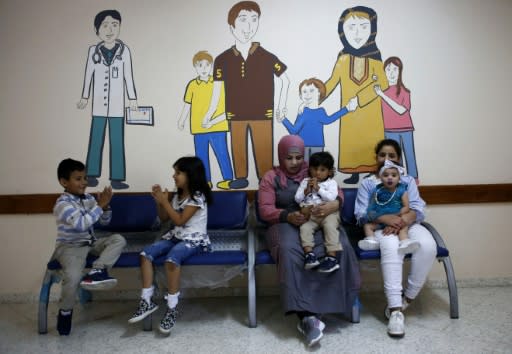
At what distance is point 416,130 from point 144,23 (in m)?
2.29

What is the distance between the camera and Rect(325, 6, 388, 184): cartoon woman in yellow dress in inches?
112

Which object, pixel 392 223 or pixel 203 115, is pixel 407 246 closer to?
pixel 392 223

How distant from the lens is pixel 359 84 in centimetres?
286

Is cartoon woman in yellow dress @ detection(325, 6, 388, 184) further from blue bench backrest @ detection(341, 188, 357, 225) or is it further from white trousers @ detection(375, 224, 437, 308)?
white trousers @ detection(375, 224, 437, 308)

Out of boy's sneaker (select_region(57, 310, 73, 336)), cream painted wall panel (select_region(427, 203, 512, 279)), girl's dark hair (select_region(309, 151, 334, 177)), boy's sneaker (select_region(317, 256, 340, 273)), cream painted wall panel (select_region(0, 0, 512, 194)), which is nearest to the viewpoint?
boy's sneaker (select_region(317, 256, 340, 273))

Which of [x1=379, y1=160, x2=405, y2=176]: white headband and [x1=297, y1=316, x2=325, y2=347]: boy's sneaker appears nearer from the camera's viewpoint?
[x1=297, y1=316, x2=325, y2=347]: boy's sneaker

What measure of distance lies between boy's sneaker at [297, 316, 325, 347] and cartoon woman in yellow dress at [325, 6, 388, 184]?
3.96ft

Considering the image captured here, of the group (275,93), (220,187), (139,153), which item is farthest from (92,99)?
(275,93)

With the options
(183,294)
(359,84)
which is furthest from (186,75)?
(183,294)

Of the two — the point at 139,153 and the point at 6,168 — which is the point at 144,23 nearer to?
the point at 139,153

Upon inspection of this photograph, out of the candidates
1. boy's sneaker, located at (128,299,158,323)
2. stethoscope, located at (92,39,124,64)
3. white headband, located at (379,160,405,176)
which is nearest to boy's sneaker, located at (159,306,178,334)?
boy's sneaker, located at (128,299,158,323)

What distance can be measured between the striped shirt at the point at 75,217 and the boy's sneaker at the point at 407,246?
1.98 metres

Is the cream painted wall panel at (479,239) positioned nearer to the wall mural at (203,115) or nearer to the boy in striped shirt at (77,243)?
the wall mural at (203,115)

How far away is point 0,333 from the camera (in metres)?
2.36
